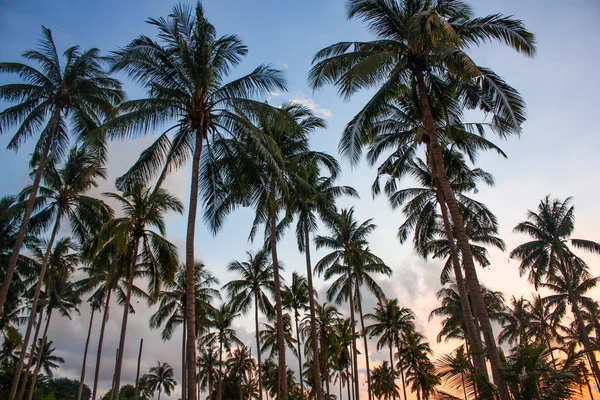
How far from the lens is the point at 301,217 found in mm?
23406

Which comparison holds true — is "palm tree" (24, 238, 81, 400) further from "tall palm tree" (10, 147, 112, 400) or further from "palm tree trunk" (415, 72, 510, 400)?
"palm tree trunk" (415, 72, 510, 400)

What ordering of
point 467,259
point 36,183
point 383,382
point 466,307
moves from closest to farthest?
1. point 467,259
2. point 36,183
3. point 466,307
4. point 383,382

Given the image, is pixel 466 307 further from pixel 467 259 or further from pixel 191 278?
pixel 191 278

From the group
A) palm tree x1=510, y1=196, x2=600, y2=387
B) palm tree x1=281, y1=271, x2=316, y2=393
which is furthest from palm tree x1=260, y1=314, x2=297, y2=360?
palm tree x1=510, y1=196, x2=600, y2=387

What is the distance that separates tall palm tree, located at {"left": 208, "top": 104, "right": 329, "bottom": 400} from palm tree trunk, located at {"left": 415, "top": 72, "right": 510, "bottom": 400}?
434cm

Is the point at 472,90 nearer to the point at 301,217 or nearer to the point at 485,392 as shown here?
the point at 485,392

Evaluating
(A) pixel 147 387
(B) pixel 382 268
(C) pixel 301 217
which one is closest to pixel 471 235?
(B) pixel 382 268

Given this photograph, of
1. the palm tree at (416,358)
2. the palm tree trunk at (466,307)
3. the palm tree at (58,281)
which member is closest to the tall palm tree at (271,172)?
the palm tree trunk at (466,307)

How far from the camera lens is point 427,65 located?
509 inches

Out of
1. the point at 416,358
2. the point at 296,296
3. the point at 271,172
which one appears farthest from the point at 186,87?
the point at 416,358

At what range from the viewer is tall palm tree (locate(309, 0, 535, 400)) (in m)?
11.3

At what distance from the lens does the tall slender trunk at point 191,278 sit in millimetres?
11297

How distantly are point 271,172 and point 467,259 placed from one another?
7841 millimetres

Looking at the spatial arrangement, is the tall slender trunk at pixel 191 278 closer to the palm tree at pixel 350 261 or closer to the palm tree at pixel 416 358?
the palm tree at pixel 350 261
